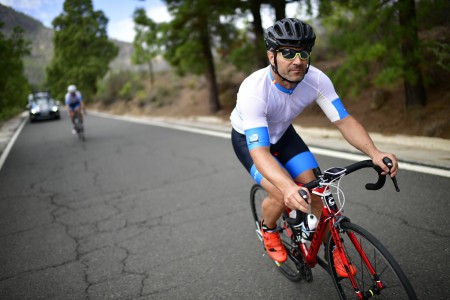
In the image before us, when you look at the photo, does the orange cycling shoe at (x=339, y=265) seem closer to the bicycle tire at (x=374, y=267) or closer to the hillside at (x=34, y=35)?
the bicycle tire at (x=374, y=267)

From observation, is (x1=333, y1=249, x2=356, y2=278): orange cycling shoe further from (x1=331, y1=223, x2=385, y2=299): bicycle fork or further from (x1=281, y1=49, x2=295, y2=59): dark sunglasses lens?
(x1=281, y1=49, x2=295, y2=59): dark sunglasses lens

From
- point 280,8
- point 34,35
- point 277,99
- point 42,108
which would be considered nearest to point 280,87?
point 277,99

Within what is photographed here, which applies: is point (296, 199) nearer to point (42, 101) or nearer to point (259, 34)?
point (259, 34)

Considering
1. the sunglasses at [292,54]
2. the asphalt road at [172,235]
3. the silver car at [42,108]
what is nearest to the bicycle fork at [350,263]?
the asphalt road at [172,235]

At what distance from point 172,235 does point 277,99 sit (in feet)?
7.42

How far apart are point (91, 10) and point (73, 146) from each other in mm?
37723

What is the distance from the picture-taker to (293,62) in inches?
92.1

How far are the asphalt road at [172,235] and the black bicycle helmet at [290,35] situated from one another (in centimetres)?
192

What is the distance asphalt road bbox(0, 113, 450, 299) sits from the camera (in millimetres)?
2920

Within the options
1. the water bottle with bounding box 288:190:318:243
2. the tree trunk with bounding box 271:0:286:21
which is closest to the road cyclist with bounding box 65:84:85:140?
the tree trunk with bounding box 271:0:286:21

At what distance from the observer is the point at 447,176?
4.56 meters

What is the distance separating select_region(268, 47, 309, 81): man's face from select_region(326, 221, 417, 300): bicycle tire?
1053 mm

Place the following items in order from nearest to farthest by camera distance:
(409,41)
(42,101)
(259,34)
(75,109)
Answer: (409,41), (259,34), (75,109), (42,101)

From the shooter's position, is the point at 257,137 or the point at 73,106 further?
the point at 73,106
